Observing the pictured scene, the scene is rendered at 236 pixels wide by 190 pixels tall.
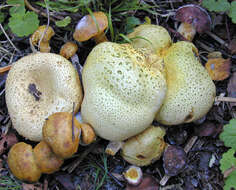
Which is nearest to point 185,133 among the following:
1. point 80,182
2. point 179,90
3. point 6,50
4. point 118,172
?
point 179,90

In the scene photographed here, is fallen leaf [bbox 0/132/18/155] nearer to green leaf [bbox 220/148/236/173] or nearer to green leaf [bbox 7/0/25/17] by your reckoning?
green leaf [bbox 7/0/25/17]

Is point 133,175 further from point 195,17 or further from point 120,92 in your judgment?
point 195,17

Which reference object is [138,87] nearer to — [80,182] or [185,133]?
[185,133]

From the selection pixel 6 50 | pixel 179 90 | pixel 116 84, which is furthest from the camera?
pixel 6 50

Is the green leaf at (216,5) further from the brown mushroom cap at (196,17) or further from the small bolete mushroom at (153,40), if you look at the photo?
the small bolete mushroom at (153,40)

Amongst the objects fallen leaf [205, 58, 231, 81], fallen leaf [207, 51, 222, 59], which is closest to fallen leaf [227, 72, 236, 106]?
fallen leaf [205, 58, 231, 81]

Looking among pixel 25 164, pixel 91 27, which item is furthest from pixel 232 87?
pixel 25 164
